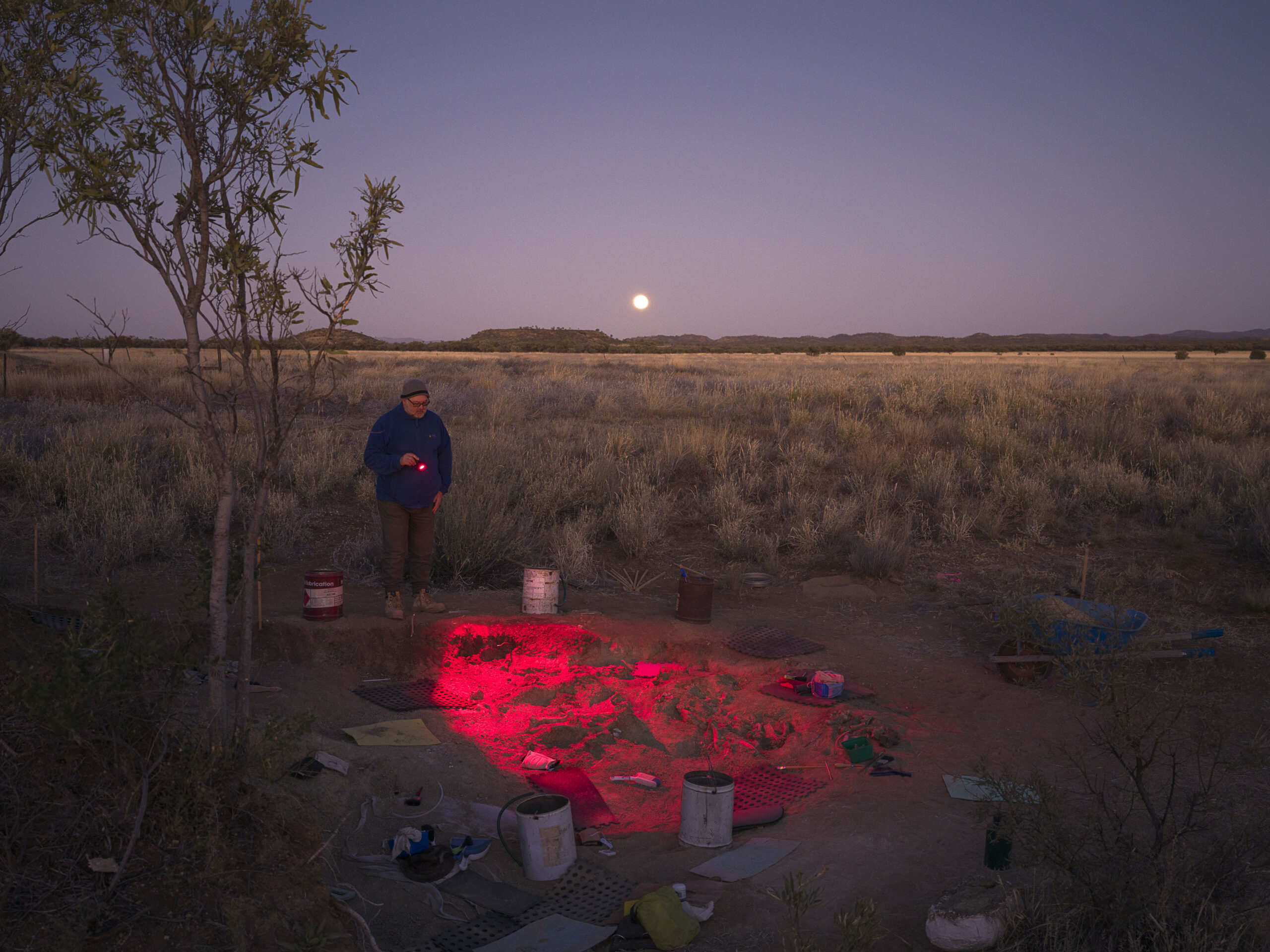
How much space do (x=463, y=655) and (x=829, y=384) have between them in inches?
623

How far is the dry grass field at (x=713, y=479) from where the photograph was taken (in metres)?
8.58

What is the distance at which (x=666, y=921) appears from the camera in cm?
329

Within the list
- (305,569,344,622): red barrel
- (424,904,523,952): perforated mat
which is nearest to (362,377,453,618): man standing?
A: (305,569,344,622): red barrel

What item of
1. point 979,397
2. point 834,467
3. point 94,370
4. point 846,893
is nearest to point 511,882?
point 846,893

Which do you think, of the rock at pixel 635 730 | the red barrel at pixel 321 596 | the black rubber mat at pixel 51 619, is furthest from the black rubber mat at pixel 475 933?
the red barrel at pixel 321 596

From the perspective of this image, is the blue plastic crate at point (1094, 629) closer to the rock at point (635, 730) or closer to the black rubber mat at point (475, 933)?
the rock at point (635, 730)

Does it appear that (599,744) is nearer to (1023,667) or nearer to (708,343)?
(1023,667)

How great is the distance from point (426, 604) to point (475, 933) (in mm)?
3413

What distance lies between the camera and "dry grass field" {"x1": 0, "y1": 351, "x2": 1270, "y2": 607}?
8.58 metres

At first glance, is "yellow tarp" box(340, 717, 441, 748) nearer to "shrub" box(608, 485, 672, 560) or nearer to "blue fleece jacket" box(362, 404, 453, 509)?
"blue fleece jacket" box(362, 404, 453, 509)

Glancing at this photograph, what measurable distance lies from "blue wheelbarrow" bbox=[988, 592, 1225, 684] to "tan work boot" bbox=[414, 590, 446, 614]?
166 inches

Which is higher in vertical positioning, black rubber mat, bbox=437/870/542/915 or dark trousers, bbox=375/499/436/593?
dark trousers, bbox=375/499/436/593

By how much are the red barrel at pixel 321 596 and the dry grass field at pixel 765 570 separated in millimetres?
304

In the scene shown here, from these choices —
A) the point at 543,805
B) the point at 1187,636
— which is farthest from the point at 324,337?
the point at 1187,636
